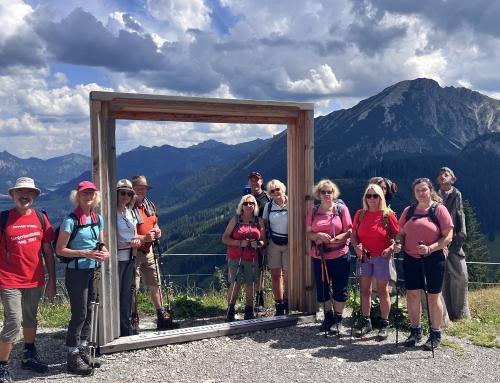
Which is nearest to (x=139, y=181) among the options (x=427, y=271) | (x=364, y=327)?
(x=364, y=327)

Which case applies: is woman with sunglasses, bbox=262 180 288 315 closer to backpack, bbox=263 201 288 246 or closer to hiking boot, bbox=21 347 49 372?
backpack, bbox=263 201 288 246

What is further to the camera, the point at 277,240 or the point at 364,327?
the point at 277,240

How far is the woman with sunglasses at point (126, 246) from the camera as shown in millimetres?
7688

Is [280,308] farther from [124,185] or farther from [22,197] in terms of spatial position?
[22,197]

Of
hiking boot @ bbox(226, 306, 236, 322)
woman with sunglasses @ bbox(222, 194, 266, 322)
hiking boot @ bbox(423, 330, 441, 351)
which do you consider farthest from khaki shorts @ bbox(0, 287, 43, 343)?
hiking boot @ bbox(423, 330, 441, 351)

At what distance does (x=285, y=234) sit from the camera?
8953mm

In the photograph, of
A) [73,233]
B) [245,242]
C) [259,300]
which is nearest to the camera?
[73,233]

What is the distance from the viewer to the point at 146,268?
8.33 metres

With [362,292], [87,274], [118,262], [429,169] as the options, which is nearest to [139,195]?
[118,262]

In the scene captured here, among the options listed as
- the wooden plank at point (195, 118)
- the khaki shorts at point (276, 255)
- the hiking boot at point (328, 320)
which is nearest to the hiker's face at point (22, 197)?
the wooden plank at point (195, 118)

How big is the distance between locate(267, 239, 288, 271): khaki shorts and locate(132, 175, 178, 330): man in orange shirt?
2.05 metres

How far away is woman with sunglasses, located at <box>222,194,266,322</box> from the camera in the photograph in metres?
8.45

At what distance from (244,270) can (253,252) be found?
0.36 meters

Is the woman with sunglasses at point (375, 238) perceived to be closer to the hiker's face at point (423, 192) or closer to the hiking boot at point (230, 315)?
the hiker's face at point (423, 192)
